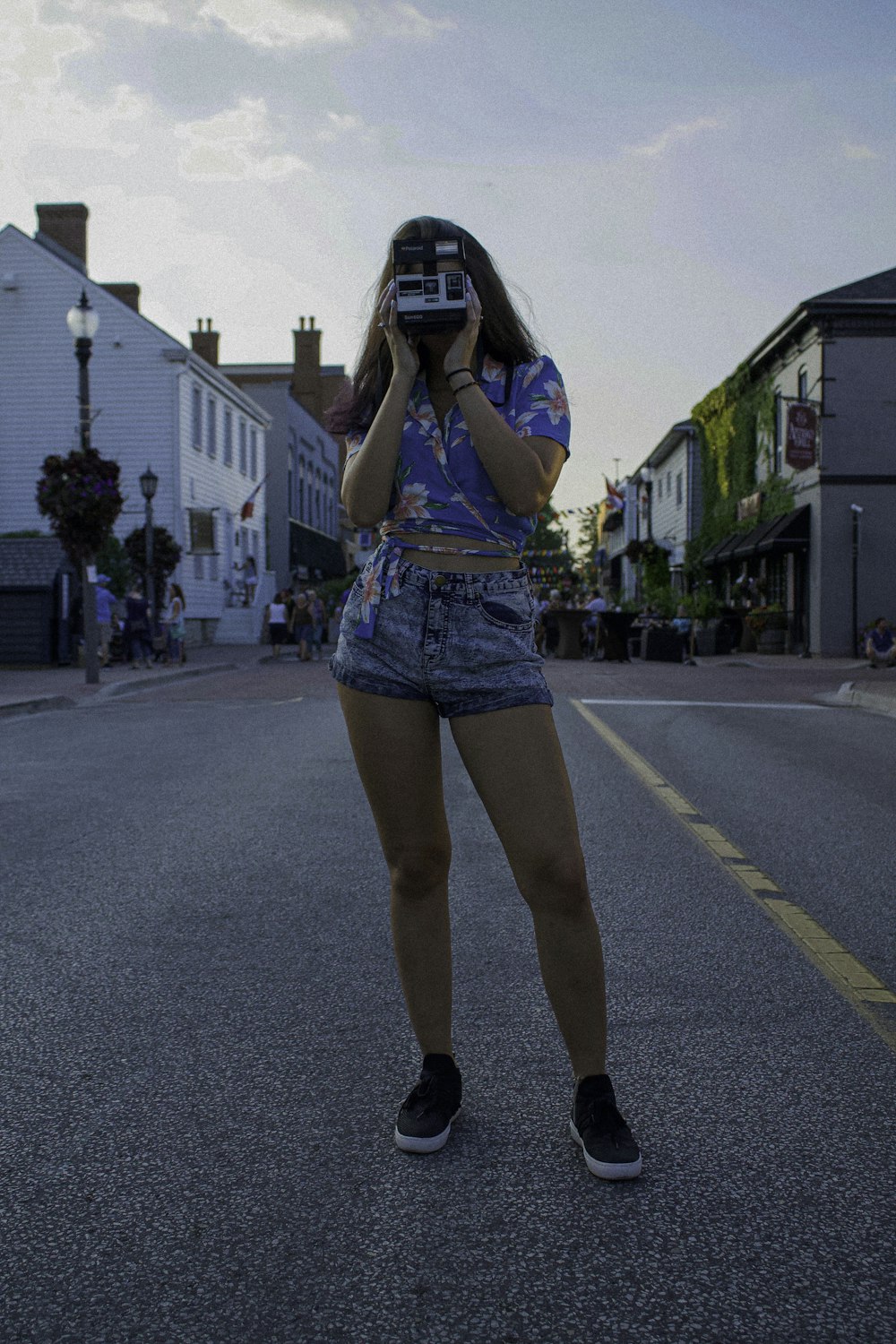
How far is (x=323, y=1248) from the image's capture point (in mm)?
2271

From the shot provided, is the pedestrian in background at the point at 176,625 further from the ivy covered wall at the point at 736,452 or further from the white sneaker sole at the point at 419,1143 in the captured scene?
the white sneaker sole at the point at 419,1143

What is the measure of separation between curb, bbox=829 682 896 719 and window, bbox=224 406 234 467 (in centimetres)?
2693

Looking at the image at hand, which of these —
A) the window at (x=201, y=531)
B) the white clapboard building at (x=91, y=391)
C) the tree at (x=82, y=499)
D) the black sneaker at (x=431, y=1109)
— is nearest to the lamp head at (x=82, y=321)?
the tree at (x=82, y=499)

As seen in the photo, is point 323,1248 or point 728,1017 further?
point 728,1017

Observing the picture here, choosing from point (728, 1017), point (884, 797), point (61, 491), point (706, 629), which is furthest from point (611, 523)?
point (728, 1017)

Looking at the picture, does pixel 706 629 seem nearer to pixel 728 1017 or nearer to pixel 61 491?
pixel 61 491

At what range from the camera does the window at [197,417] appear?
35.9 metres

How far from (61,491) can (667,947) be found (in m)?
16.3

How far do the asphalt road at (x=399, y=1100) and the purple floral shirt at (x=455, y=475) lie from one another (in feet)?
3.75

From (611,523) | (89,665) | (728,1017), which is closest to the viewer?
(728,1017)

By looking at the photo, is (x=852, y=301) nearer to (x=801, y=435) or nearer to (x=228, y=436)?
(x=801, y=435)

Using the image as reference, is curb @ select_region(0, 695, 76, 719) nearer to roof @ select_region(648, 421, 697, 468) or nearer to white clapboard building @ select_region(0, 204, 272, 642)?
white clapboard building @ select_region(0, 204, 272, 642)

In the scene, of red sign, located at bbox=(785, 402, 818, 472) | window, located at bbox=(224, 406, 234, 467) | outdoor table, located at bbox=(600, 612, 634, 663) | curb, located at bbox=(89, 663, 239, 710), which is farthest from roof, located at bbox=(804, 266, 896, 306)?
window, located at bbox=(224, 406, 234, 467)

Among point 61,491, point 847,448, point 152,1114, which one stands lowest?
point 152,1114
